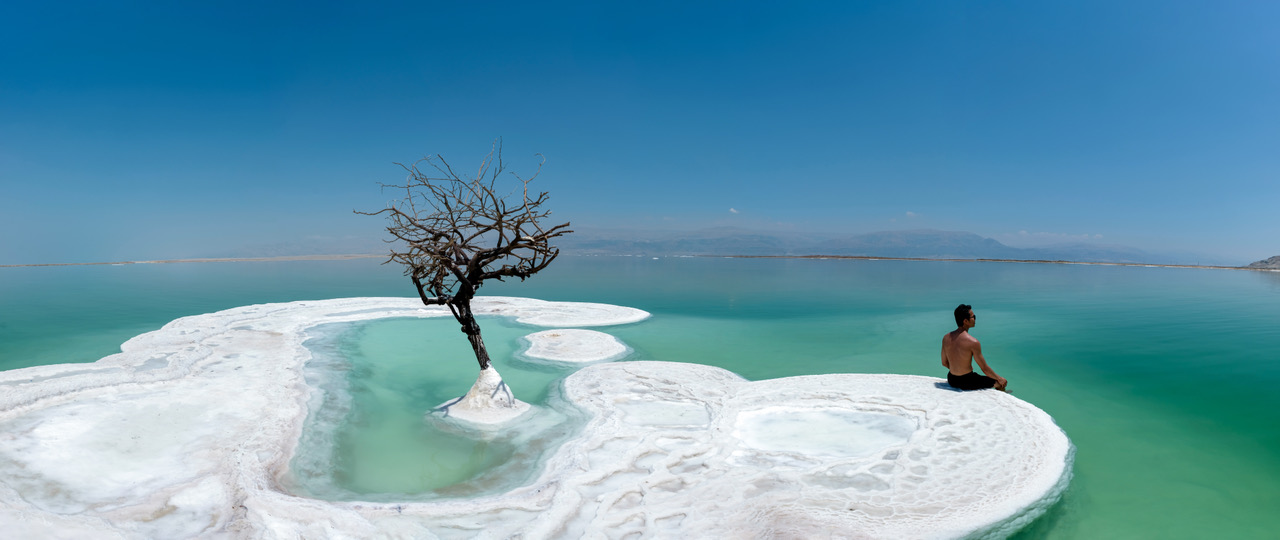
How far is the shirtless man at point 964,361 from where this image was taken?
27.2 feet

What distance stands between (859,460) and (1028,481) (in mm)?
1638

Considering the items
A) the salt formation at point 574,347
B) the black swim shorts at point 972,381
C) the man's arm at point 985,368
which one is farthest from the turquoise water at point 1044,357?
the black swim shorts at point 972,381

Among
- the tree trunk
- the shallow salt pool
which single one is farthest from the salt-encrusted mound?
the tree trunk

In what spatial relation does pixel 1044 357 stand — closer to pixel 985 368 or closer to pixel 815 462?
pixel 985 368

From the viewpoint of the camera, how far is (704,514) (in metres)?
5.16

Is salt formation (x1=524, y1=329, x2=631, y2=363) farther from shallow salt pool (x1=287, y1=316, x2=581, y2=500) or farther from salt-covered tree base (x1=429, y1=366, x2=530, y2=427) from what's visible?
salt-covered tree base (x1=429, y1=366, x2=530, y2=427)

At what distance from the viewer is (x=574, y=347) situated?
1396 cm

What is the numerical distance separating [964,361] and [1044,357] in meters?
7.65

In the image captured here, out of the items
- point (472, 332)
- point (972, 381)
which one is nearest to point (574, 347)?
point (472, 332)

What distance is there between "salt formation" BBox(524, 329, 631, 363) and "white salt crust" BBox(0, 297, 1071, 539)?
11.0ft

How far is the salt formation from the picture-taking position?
43.2 feet

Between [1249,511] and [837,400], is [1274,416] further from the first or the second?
[837,400]

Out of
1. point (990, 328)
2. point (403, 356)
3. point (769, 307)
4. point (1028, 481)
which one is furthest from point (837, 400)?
point (769, 307)

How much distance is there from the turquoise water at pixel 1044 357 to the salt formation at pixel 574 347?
0.72 meters
